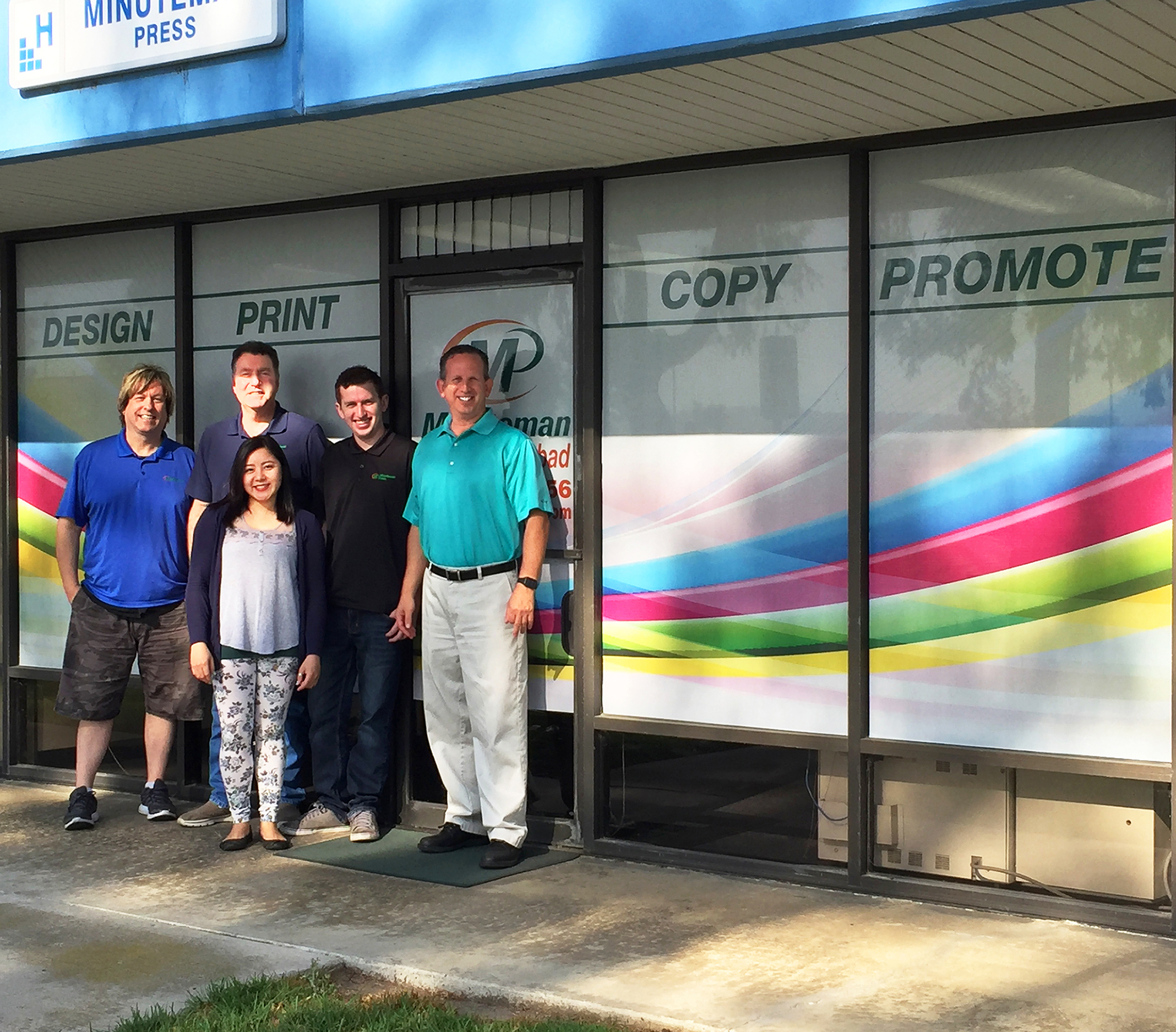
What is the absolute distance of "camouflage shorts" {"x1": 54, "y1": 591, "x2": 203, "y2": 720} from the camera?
7.24m

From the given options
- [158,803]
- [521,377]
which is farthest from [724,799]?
[158,803]

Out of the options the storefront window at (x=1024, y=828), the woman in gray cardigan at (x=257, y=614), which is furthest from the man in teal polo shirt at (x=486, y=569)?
the storefront window at (x=1024, y=828)

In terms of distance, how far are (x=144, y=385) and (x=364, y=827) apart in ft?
7.38

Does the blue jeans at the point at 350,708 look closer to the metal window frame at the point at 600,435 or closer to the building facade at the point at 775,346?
the building facade at the point at 775,346

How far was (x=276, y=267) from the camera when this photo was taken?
298 inches

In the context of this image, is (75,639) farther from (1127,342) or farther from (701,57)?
(1127,342)

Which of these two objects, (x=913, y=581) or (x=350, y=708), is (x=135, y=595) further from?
(x=913, y=581)

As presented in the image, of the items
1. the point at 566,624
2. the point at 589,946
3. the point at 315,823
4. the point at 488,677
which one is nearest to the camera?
the point at 589,946

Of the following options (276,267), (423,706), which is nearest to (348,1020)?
(423,706)

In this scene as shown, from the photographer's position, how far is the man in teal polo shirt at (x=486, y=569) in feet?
21.0

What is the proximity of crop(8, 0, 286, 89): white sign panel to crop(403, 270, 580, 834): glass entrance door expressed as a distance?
5.08ft

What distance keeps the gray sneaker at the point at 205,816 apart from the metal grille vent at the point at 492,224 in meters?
2.68

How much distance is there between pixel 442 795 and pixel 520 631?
112 centimetres

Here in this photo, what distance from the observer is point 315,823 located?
277 inches
